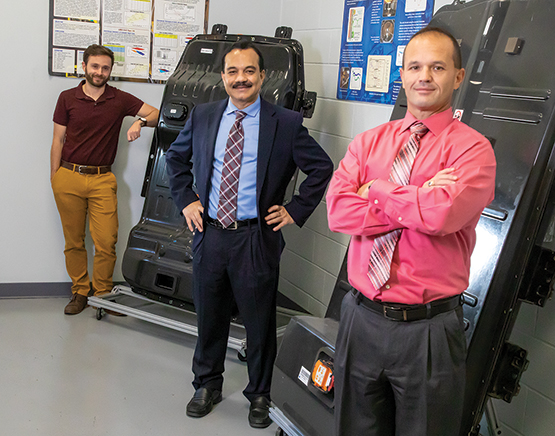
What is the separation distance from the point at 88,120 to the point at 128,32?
0.75 meters

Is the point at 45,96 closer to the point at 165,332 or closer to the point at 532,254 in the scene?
the point at 165,332

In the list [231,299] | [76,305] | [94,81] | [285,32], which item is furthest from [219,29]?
[76,305]

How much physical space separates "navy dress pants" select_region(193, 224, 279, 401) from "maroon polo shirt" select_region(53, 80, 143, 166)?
1565 millimetres

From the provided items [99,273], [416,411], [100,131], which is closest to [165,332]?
[99,273]

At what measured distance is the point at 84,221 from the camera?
13.2 ft

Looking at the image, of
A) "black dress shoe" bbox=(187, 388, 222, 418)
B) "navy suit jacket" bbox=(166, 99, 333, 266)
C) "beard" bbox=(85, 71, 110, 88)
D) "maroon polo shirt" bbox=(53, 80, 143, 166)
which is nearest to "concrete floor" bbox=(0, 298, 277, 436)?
"black dress shoe" bbox=(187, 388, 222, 418)

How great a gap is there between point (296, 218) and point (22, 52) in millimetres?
2437

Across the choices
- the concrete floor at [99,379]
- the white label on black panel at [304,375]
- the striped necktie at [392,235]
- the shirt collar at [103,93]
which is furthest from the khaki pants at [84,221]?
the striped necktie at [392,235]

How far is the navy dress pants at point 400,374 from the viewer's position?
1.58m

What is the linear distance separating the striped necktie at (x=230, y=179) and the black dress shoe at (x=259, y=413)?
2.94ft

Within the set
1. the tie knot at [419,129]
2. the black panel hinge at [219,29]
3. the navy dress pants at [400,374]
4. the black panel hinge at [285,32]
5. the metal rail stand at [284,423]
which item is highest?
the black panel hinge at [285,32]

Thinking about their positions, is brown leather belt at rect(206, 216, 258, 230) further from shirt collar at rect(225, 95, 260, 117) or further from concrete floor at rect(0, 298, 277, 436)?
concrete floor at rect(0, 298, 277, 436)

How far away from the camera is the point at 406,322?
5.29 feet

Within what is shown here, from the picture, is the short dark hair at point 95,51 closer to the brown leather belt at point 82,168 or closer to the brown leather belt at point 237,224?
the brown leather belt at point 82,168
